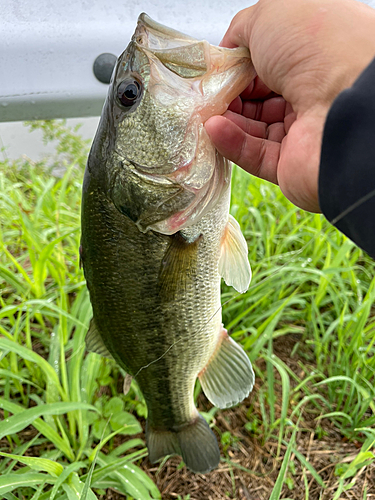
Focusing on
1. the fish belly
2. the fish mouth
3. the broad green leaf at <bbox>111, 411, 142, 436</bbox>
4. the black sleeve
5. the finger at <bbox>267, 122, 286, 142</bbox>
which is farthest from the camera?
the broad green leaf at <bbox>111, 411, 142, 436</bbox>

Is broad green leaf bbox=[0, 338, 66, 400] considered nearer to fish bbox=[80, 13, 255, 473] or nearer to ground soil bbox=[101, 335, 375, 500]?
fish bbox=[80, 13, 255, 473]

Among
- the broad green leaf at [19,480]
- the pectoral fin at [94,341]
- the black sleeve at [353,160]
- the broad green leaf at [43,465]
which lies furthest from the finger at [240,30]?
the broad green leaf at [19,480]

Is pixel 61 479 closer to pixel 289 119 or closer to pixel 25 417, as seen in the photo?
pixel 25 417

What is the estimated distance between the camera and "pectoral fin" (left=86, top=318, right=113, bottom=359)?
59.7 inches

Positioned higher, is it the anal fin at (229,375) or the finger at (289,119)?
the finger at (289,119)

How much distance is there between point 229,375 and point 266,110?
3.49ft

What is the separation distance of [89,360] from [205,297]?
0.85 metres

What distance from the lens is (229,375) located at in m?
1.61

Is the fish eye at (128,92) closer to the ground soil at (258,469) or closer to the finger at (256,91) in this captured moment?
the finger at (256,91)

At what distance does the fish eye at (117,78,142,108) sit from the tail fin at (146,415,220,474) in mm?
1294

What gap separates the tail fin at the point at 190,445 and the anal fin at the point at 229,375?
155 mm

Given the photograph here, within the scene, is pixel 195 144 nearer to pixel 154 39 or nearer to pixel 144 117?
pixel 144 117

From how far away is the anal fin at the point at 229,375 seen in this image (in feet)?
5.25

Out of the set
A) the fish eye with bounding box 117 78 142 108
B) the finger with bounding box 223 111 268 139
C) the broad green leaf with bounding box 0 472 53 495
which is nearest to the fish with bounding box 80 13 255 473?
the fish eye with bounding box 117 78 142 108
